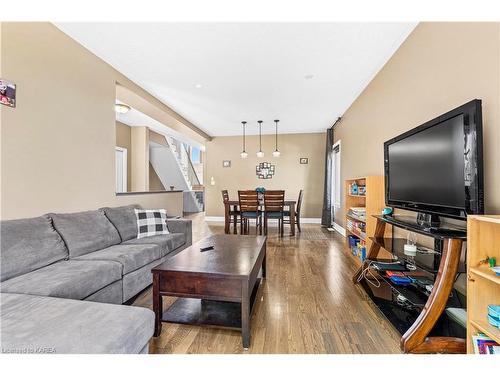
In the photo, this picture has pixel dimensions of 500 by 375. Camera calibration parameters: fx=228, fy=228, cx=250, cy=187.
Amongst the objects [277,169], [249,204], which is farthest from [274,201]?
[277,169]

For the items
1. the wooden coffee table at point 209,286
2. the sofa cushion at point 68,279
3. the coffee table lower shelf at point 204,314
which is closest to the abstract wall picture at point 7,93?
the sofa cushion at point 68,279

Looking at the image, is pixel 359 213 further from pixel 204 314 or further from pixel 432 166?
pixel 204 314

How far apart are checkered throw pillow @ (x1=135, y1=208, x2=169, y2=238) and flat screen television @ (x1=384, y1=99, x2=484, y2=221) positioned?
269 centimetres

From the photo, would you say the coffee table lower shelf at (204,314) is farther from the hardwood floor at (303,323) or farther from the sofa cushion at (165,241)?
the sofa cushion at (165,241)

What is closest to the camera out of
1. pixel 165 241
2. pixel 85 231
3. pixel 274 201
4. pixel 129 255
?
pixel 129 255

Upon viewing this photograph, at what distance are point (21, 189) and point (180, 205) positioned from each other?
124 inches

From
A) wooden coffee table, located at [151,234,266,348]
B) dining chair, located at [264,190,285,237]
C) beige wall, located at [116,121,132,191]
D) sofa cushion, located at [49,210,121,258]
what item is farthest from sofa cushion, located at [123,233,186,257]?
beige wall, located at [116,121,132,191]

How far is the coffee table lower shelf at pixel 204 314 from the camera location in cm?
171

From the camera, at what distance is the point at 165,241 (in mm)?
2582

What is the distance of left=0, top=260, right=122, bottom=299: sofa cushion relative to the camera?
1.41 m

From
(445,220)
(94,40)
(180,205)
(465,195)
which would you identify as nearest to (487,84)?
(465,195)

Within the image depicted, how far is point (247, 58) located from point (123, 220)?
2474 millimetres

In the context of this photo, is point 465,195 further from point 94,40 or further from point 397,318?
point 94,40
